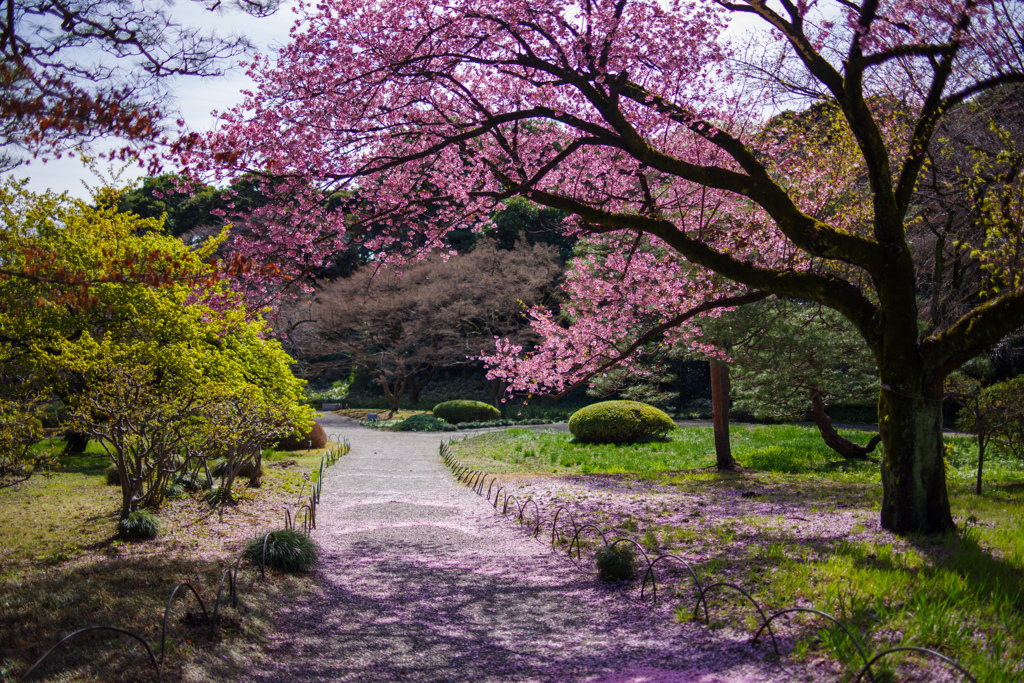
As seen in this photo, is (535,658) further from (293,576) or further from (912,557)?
(912,557)

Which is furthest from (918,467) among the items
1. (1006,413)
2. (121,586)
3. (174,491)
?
(174,491)

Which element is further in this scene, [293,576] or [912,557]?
[293,576]

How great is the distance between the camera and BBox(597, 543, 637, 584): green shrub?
543 centimetres

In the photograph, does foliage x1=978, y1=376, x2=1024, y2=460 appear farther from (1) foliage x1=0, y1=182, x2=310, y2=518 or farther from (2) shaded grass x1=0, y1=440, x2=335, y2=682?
(1) foliage x1=0, y1=182, x2=310, y2=518

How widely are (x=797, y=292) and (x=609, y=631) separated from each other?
3.67 metres

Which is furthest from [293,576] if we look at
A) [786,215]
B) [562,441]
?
[562,441]

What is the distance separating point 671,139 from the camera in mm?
7980

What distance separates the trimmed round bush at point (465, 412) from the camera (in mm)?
24984

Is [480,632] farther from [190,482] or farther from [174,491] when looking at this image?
[190,482]

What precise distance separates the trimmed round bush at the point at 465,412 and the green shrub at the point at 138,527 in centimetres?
1848

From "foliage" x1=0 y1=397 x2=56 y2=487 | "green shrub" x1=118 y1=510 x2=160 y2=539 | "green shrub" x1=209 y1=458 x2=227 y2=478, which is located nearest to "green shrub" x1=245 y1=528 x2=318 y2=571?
"green shrub" x1=118 y1=510 x2=160 y2=539

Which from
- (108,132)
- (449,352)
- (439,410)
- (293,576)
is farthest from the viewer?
(449,352)

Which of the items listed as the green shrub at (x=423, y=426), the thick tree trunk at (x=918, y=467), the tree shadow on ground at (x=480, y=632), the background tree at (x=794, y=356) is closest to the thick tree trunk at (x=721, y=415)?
the background tree at (x=794, y=356)

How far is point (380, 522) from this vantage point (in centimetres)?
818
